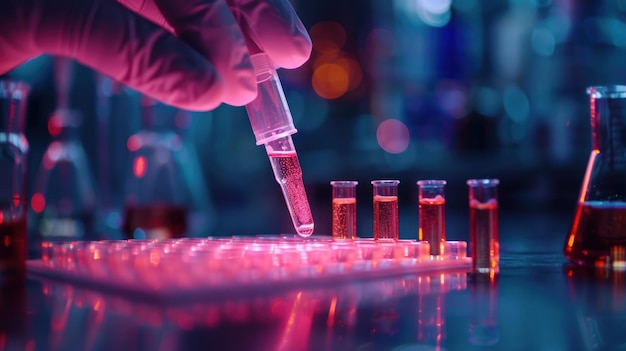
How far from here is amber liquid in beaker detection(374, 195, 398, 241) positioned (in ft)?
4.41

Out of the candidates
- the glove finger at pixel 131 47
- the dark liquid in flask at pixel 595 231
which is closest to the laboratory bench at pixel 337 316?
the dark liquid in flask at pixel 595 231

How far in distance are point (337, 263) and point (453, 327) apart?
0.36 meters

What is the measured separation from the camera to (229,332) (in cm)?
67

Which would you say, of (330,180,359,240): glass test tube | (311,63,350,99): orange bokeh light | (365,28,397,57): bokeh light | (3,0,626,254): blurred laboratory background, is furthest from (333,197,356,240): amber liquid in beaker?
(311,63,350,99): orange bokeh light

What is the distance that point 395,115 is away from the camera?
4953mm

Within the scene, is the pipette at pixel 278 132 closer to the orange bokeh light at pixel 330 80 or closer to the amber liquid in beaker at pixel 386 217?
the amber liquid in beaker at pixel 386 217

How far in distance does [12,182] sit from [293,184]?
1.64ft

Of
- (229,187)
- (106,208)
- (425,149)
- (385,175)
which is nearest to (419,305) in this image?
(106,208)

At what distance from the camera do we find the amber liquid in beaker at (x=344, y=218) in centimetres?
140

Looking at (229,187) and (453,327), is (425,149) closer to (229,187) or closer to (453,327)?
(229,187)

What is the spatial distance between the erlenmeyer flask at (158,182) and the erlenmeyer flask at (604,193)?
1.38 m

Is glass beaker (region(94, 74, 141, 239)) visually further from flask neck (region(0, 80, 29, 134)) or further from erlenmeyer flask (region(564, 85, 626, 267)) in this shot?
erlenmeyer flask (region(564, 85, 626, 267))

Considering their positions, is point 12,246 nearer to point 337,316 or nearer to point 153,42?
point 153,42

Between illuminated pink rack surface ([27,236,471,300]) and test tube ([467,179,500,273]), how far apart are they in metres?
0.04
